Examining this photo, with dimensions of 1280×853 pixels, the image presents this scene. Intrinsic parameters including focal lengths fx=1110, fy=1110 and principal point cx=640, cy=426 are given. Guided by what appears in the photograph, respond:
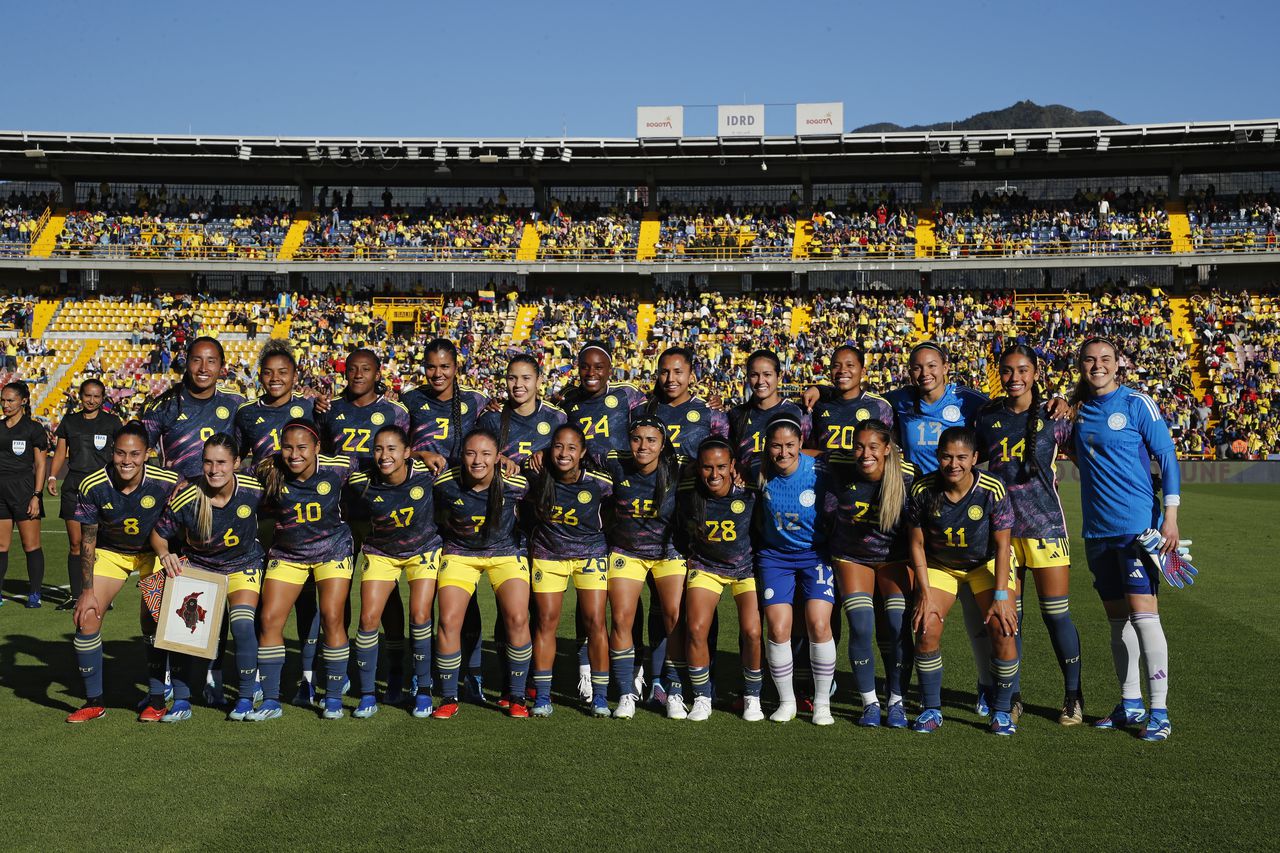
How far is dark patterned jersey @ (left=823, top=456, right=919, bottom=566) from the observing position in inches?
256

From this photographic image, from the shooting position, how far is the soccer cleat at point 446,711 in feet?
22.0

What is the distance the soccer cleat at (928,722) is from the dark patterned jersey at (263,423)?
438 cm

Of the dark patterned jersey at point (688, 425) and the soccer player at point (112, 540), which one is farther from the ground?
the dark patterned jersey at point (688, 425)

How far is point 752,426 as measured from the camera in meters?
7.26

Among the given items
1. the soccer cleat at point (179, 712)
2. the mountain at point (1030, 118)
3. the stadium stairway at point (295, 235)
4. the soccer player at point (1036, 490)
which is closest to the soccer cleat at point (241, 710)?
the soccer cleat at point (179, 712)

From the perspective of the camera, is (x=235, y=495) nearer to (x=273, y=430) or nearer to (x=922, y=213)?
(x=273, y=430)

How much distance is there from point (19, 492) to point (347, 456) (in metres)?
4.96

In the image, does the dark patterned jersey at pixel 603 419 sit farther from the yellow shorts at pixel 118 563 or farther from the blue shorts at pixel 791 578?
the yellow shorts at pixel 118 563

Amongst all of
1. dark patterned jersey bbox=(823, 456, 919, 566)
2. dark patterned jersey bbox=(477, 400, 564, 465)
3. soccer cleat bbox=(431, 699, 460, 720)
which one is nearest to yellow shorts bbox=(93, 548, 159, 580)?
soccer cleat bbox=(431, 699, 460, 720)

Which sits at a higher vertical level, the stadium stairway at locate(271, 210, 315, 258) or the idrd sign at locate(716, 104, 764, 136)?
the idrd sign at locate(716, 104, 764, 136)

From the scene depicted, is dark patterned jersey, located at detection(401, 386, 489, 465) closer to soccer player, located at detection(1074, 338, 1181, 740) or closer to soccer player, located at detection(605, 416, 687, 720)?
soccer player, located at detection(605, 416, 687, 720)

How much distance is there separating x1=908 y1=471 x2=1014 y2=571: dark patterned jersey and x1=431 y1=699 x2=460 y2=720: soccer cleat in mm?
2964

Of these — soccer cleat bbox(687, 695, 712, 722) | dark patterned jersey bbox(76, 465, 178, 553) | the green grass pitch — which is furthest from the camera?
dark patterned jersey bbox(76, 465, 178, 553)

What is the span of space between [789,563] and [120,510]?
4080 mm
